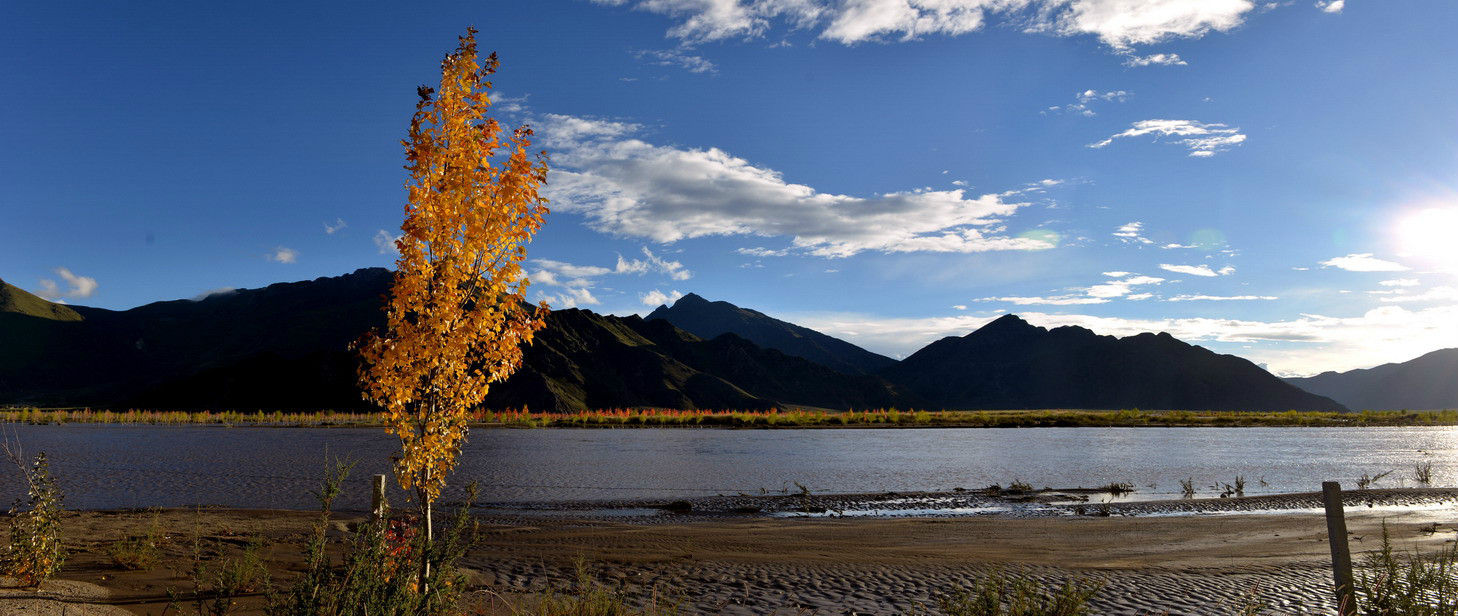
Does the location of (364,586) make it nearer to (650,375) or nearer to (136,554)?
(136,554)

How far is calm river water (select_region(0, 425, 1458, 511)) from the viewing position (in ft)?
66.1

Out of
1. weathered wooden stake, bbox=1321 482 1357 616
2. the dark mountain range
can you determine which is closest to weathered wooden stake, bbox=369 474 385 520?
weathered wooden stake, bbox=1321 482 1357 616

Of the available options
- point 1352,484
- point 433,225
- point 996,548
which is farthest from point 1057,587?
point 1352,484

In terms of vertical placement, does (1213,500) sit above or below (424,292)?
below

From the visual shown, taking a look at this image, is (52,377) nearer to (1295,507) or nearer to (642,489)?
(642,489)

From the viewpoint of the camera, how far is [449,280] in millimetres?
6859

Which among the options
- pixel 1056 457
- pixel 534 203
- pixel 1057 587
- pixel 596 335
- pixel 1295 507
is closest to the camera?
pixel 534 203

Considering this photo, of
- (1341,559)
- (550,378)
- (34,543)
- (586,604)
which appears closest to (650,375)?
(550,378)

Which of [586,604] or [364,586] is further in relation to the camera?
[586,604]

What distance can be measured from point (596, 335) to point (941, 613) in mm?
159888

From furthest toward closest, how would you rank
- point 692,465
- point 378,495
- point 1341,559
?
point 692,465, point 378,495, point 1341,559

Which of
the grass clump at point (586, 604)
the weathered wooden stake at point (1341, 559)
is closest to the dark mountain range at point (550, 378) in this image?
the grass clump at point (586, 604)

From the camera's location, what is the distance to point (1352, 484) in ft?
74.1

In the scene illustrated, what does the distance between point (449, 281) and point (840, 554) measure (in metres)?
8.30
